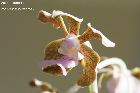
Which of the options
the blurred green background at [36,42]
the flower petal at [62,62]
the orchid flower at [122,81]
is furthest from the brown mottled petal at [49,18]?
the blurred green background at [36,42]

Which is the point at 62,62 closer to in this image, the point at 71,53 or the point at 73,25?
the point at 71,53

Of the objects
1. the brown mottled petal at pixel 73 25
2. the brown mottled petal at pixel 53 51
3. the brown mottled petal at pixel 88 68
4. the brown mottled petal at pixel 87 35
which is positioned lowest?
the brown mottled petal at pixel 88 68

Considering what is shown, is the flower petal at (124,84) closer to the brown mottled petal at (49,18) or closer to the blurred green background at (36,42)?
the brown mottled petal at (49,18)

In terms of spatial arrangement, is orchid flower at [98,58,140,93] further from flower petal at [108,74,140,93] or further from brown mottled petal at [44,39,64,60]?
brown mottled petal at [44,39,64,60]

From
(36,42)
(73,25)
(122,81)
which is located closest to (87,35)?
(73,25)

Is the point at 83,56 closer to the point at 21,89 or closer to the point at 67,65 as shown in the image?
the point at 67,65

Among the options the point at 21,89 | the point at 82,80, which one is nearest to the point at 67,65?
the point at 82,80

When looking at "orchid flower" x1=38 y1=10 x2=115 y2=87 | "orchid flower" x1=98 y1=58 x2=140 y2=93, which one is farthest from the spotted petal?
"orchid flower" x1=98 y1=58 x2=140 y2=93
